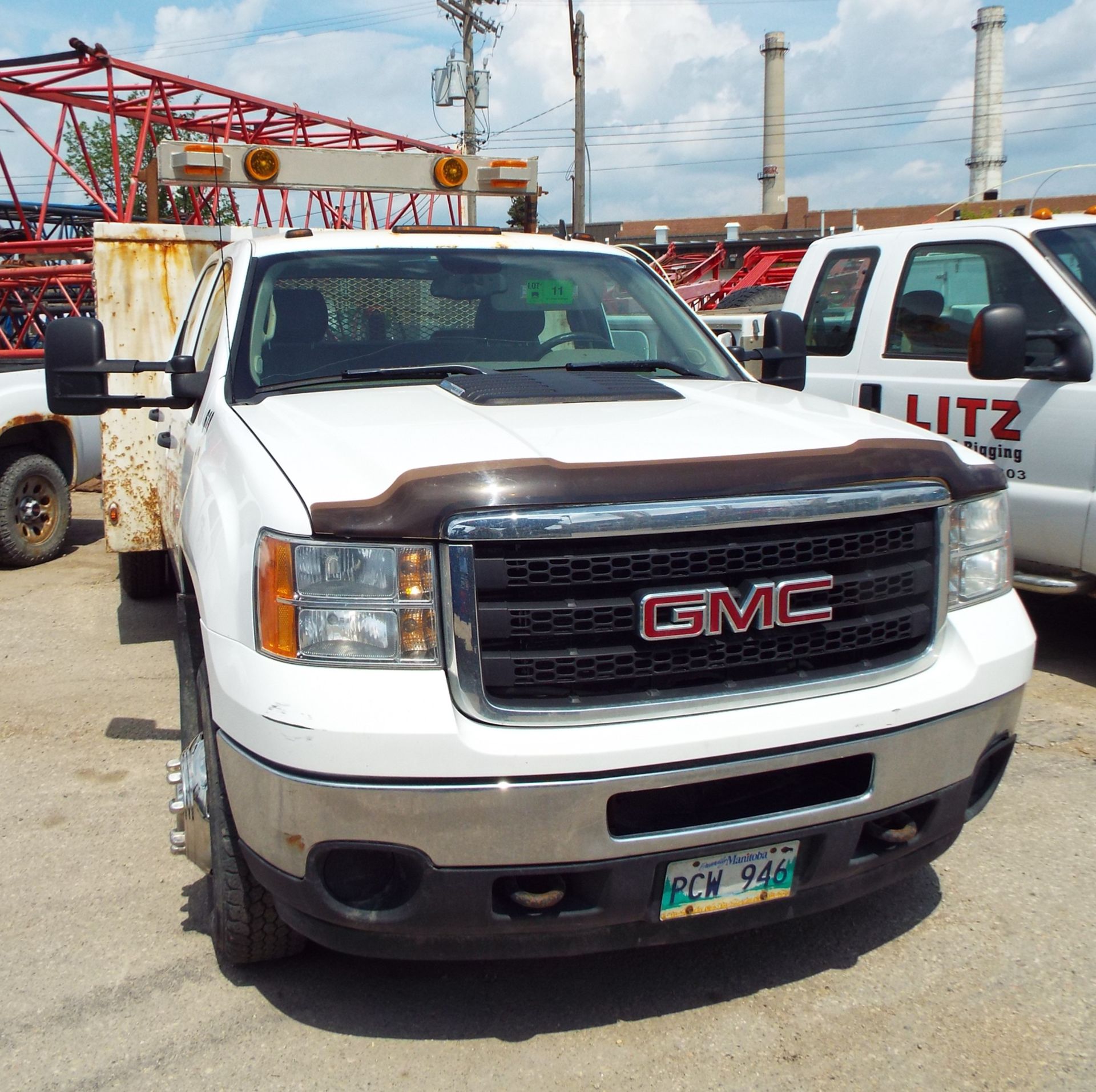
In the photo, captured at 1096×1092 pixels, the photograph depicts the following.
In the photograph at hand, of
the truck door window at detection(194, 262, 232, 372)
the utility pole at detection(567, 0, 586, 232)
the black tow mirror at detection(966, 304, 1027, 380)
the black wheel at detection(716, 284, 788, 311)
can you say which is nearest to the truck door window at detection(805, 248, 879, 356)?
the black tow mirror at detection(966, 304, 1027, 380)

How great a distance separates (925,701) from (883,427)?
2.59 feet

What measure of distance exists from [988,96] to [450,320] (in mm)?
59139

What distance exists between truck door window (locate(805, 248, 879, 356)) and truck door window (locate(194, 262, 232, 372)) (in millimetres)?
3355

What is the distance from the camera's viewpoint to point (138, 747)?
4.66 meters

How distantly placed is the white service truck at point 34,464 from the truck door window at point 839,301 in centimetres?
482

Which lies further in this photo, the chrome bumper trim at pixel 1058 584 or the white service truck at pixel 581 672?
the chrome bumper trim at pixel 1058 584

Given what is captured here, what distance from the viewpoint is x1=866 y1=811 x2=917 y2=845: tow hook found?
8.84 feet

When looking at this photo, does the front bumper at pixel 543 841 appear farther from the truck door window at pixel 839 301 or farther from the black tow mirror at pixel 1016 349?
the truck door window at pixel 839 301

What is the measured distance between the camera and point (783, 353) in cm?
437

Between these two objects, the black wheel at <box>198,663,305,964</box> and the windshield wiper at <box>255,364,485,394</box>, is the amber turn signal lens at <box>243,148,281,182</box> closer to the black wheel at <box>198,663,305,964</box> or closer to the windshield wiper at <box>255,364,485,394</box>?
the windshield wiper at <box>255,364,485,394</box>

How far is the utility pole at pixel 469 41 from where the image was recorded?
28.9 meters

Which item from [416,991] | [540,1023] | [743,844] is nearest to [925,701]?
[743,844]

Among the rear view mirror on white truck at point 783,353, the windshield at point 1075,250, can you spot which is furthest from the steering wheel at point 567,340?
the windshield at point 1075,250

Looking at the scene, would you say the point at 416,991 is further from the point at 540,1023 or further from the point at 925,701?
the point at 925,701
